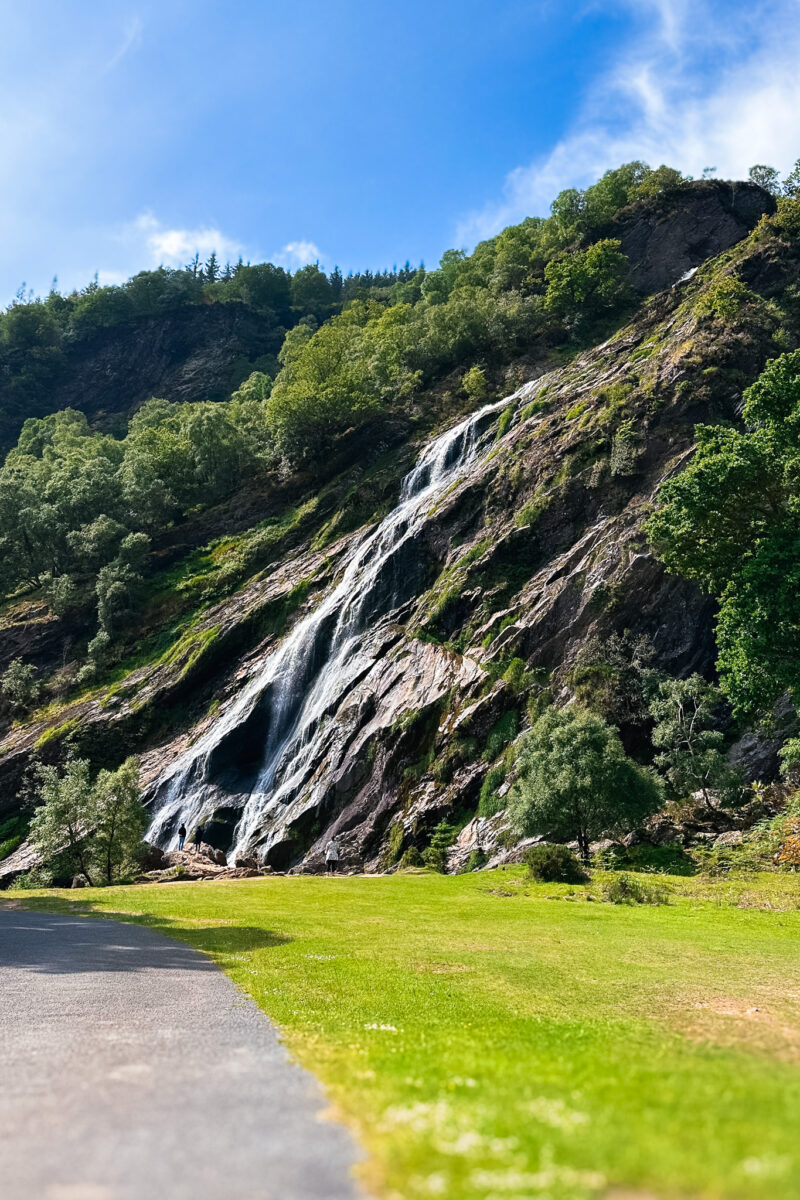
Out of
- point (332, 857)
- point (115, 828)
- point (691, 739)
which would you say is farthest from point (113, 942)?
point (691, 739)

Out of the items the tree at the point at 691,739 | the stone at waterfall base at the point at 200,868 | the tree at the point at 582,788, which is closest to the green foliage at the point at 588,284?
the tree at the point at 691,739

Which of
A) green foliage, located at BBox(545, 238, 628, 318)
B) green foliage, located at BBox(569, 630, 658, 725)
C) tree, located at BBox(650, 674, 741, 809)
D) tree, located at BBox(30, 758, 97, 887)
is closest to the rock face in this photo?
green foliage, located at BBox(545, 238, 628, 318)

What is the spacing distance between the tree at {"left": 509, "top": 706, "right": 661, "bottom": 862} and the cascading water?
17790mm

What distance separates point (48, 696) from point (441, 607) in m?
45.1

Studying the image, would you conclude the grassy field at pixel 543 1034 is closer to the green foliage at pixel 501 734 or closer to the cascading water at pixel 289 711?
the green foliage at pixel 501 734

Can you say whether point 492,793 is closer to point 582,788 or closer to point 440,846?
point 440,846

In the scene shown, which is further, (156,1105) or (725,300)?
(725,300)

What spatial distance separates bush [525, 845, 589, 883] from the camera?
31.5 meters

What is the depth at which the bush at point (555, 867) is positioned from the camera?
31469 mm

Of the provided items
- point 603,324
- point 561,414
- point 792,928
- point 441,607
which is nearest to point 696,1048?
point 792,928

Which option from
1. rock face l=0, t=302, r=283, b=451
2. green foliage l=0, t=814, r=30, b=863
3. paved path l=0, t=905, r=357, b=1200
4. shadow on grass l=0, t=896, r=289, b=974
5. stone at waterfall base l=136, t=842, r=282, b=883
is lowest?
green foliage l=0, t=814, r=30, b=863

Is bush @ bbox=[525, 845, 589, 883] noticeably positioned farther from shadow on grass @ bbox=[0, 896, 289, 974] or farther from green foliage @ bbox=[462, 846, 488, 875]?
shadow on grass @ bbox=[0, 896, 289, 974]

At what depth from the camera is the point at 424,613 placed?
51.8 meters

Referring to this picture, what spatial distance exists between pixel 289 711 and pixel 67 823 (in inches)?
676
